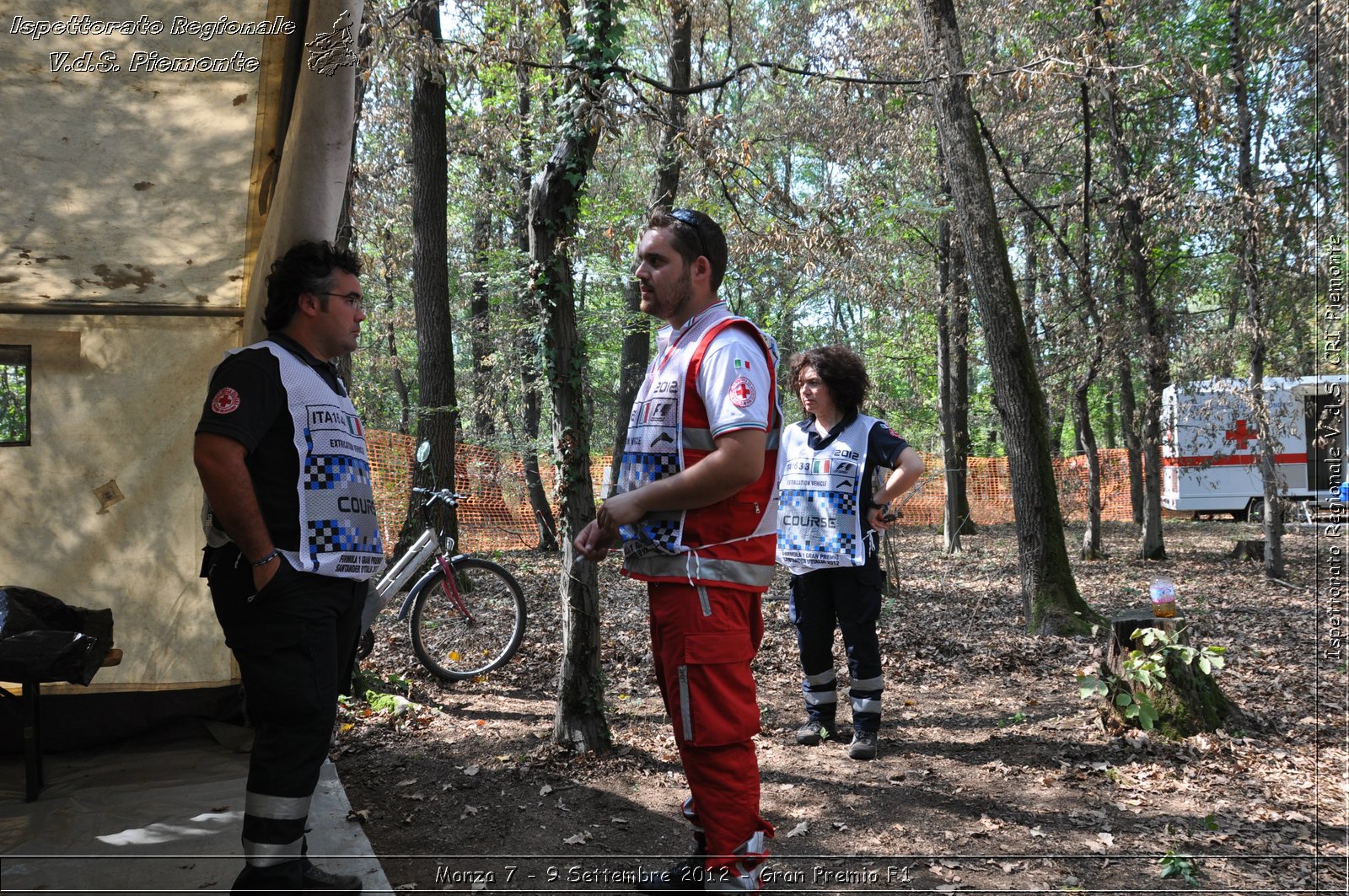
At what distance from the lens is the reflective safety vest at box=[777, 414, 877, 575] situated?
170 inches

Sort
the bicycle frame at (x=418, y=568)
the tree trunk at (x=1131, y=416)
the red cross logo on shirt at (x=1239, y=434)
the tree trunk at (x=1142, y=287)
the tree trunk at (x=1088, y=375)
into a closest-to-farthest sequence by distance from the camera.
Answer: the bicycle frame at (x=418, y=568) < the red cross logo on shirt at (x=1239, y=434) < the tree trunk at (x=1088, y=375) < the tree trunk at (x=1142, y=287) < the tree trunk at (x=1131, y=416)

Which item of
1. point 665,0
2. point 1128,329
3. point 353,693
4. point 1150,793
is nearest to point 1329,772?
point 1150,793

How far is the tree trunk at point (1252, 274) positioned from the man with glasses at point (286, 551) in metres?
9.72

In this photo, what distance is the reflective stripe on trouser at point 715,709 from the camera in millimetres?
2504

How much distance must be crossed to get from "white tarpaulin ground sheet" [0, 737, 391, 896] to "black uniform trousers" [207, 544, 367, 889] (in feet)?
1.49

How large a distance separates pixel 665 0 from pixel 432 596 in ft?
16.7

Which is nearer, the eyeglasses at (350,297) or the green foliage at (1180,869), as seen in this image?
the eyeglasses at (350,297)

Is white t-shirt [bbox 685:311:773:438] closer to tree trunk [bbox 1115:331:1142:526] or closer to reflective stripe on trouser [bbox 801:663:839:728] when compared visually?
reflective stripe on trouser [bbox 801:663:839:728]

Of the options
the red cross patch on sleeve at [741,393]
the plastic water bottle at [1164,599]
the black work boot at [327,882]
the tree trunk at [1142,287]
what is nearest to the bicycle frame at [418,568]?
the black work boot at [327,882]

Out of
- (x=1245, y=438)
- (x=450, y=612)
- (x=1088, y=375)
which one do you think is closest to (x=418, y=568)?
(x=450, y=612)

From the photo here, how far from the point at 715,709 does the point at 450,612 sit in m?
4.04

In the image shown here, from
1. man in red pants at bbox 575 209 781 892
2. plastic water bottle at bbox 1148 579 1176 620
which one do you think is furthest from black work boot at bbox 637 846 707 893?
plastic water bottle at bbox 1148 579 1176 620

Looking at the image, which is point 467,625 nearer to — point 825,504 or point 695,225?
point 825,504

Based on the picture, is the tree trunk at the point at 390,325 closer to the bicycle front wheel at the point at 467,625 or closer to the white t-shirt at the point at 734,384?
the bicycle front wheel at the point at 467,625
